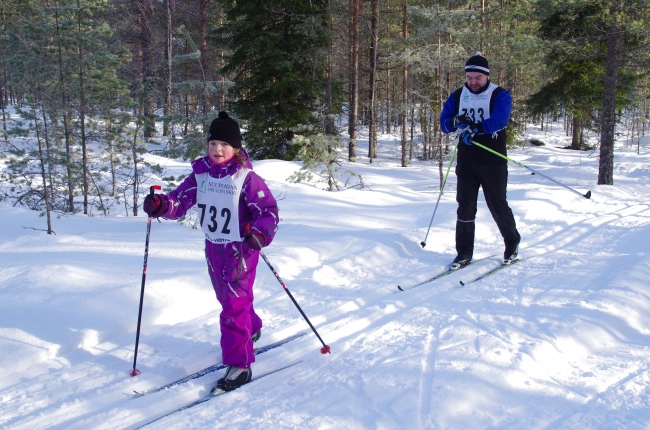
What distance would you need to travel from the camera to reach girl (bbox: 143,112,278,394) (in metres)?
3.11

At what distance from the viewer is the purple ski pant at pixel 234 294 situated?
3.16 m

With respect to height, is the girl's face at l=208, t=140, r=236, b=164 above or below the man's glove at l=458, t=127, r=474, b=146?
below

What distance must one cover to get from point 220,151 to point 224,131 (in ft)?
0.45

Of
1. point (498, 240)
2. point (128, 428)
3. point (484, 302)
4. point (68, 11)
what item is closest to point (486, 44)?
point (498, 240)

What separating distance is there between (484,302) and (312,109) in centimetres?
1517

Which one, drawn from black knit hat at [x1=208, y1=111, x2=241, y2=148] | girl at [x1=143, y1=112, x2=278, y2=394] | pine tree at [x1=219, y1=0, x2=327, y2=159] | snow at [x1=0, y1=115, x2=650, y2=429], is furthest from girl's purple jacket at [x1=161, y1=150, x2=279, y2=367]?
pine tree at [x1=219, y1=0, x2=327, y2=159]

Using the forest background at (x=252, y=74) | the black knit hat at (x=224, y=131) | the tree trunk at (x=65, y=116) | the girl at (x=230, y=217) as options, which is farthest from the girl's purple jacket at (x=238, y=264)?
the tree trunk at (x=65, y=116)

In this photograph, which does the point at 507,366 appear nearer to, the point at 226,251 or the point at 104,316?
the point at 226,251

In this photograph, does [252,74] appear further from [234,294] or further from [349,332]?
[234,294]

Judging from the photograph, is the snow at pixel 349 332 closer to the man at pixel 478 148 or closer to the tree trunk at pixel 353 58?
the man at pixel 478 148

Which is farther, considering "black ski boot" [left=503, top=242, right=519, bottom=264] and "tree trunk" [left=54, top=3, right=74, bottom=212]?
"tree trunk" [left=54, top=3, right=74, bottom=212]

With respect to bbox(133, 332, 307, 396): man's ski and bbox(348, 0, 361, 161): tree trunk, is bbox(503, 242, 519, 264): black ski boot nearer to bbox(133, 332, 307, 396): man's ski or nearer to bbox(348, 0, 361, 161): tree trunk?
bbox(133, 332, 307, 396): man's ski

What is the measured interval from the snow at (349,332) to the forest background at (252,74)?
10.9ft

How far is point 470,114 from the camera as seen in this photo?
5.38 meters
